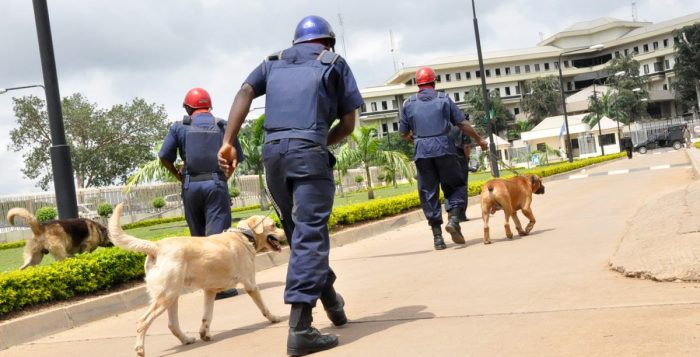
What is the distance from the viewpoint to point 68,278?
754 centimetres

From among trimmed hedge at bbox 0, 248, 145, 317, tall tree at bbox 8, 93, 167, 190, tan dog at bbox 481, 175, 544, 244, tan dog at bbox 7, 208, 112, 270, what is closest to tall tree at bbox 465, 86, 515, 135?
tall tree at bbox 8, 93, 167, 190

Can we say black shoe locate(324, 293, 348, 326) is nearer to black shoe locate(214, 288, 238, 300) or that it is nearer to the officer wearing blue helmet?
the officer wearing blue helmet

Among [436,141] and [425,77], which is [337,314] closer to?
[436,141]

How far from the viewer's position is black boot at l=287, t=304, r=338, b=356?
14.5 feet

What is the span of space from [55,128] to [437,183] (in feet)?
15.3

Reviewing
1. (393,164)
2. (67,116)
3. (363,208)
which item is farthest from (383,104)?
(363,208)

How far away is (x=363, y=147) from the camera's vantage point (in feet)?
87.3

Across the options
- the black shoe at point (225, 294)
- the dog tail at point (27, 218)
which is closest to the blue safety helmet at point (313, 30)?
the black shoe at point (225, 294)

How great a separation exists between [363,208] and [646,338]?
10.6 m

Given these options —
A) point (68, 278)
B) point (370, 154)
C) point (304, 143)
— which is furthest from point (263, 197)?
point (304, 143)

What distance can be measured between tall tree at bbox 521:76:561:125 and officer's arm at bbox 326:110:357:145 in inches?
3878

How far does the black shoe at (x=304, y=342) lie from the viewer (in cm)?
442

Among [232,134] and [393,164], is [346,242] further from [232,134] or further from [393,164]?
[393,164]

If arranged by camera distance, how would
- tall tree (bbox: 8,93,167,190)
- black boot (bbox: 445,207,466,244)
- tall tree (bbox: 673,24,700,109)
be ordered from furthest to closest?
tall tree (bbox: 673,24,700,109), tall tree (bbox: 8,93,167,190), black boot (bbox: 445,207,466,244)
